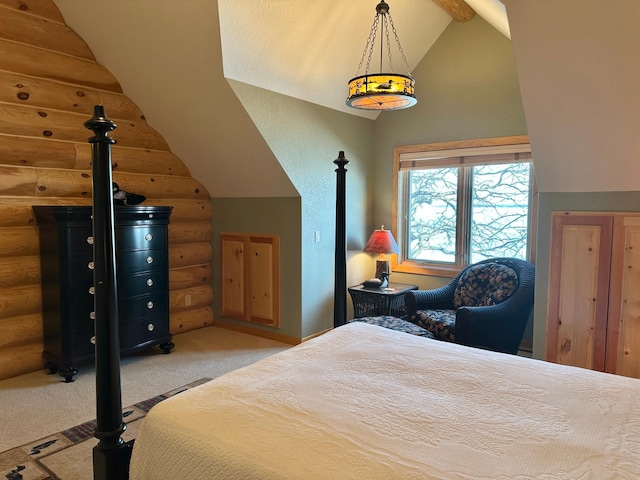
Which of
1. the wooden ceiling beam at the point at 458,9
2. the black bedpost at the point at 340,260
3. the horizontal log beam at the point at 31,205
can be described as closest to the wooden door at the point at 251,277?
the horizontal log beam at the point at 31,205

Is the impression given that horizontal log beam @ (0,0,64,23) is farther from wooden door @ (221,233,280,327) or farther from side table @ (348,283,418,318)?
side table @ (348,283,418,318)

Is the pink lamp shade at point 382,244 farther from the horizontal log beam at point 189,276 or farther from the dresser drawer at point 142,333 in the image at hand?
the dresser drawer at point 142,333

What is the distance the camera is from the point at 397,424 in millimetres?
1441

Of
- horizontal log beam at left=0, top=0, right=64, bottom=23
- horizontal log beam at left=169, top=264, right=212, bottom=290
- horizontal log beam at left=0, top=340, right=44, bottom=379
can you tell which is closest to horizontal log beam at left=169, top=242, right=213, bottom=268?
horizontal log beam at left=169, top=264, right=212, bottom=290

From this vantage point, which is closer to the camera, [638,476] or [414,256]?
[638,476]

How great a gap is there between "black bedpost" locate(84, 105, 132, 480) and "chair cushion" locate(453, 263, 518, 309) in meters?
2.98

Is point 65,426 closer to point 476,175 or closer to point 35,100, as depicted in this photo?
point 35,100

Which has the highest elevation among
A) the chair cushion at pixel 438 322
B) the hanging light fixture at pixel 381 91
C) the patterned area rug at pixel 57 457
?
the hanging light fixture at pixel 381 91

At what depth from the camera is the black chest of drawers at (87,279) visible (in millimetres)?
3342

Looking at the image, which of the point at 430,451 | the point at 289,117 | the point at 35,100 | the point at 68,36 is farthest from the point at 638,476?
the point at 68,36

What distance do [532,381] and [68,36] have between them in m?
4.28

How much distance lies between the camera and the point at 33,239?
139 inches

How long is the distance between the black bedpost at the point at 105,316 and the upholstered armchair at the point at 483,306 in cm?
244

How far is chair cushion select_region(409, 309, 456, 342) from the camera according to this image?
3543mm
